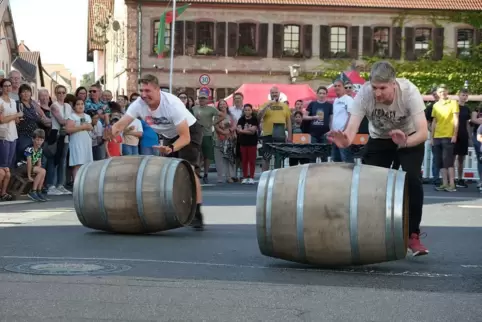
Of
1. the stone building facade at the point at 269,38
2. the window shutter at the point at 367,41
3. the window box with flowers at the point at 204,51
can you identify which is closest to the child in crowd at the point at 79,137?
the stone building facade at the point at 269,38

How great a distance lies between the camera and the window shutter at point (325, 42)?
177 ft

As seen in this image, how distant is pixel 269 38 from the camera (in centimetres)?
5422

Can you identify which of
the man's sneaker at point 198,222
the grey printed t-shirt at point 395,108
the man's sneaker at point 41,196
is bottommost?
the man's sneaker at point 41,196

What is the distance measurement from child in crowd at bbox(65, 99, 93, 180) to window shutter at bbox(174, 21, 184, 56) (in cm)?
3527

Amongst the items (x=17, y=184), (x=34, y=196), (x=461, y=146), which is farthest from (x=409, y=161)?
(x=461, y=146)

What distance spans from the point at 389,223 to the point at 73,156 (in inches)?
434

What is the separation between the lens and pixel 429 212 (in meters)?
15.2

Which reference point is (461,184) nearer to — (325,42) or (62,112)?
(62,112)

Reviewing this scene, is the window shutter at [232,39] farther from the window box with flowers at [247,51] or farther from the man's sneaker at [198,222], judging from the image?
the man's sneaker at [198,222]

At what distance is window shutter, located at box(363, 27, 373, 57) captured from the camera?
53.9 meters

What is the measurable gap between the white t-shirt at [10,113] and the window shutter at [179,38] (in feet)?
122

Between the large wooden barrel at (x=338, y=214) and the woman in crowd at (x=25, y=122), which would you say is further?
the woman in crowd at (x=25, y=122)

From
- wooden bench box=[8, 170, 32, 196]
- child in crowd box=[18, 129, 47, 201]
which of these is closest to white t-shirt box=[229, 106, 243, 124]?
child in crowd box=[18, 129, 47, 201]

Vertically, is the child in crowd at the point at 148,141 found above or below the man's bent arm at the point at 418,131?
below
